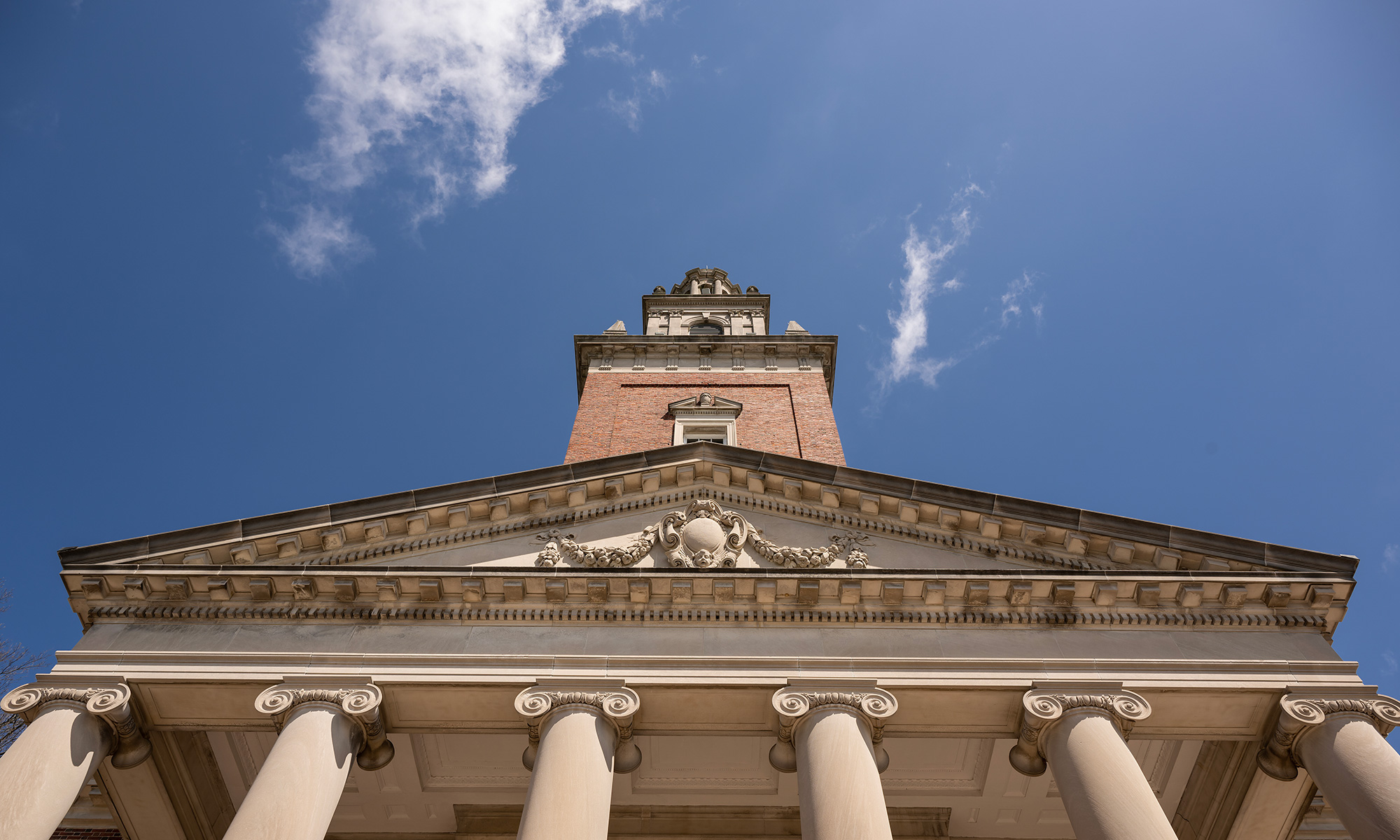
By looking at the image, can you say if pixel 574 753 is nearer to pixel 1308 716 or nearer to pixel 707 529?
pixel 707 529

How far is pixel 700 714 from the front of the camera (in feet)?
44.3

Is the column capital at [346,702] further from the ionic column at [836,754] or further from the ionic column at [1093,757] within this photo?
the ionic column at [1093,757]

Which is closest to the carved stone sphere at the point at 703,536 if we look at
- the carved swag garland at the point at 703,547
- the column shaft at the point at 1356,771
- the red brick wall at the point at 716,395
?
the carved swag garland at the point at 703,547

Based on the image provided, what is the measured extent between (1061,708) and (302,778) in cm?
1027

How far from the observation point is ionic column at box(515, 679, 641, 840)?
11.1m

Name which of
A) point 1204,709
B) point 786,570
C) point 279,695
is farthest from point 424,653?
point 1204,709

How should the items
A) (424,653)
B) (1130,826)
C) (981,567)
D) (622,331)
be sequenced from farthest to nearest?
(622,331) → (981,567) → (424,653) → (1130,826)

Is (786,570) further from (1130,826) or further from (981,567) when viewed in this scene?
(1130,826)

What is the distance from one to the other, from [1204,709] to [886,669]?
471 cm

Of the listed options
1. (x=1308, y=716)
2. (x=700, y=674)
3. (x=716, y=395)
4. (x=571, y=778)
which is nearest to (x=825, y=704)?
(x=700, y=674)

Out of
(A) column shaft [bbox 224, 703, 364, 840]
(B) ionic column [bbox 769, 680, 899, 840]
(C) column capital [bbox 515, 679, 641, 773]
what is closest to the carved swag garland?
(C) column capital [bbox 515, 679, 641, 773]

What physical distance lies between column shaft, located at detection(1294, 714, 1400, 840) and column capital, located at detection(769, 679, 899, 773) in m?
5.66

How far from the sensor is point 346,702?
504 inches

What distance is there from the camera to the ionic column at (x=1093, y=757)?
10969 mm
